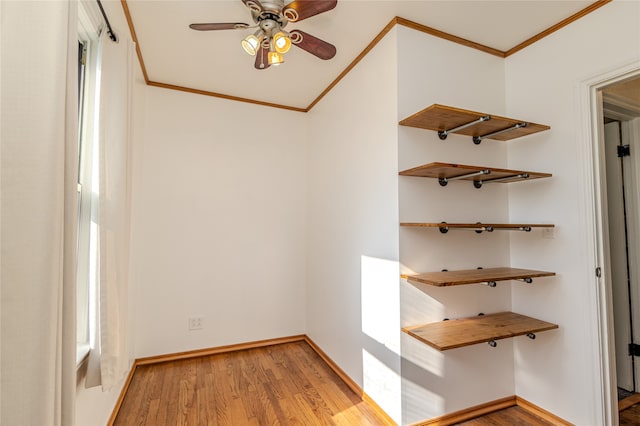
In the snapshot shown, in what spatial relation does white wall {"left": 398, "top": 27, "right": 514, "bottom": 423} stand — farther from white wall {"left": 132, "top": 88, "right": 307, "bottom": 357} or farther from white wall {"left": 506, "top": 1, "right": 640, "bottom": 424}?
white wall {"left": 132, "top": 88, "right": 307, "bottom": 357}

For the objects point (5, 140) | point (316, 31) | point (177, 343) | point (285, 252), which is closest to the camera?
point (5, 140)

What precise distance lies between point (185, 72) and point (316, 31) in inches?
50.8

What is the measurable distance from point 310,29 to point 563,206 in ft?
6.61

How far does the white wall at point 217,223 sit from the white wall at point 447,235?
5.55 ft

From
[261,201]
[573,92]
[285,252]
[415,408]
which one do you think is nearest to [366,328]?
[415,408]

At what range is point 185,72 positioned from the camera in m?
2.62

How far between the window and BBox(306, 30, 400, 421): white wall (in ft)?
5.21

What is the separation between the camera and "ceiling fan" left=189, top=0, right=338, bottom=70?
1.44 meters

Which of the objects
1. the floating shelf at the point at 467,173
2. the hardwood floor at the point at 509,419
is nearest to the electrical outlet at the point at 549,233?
the floating shelf at the point at 467,173

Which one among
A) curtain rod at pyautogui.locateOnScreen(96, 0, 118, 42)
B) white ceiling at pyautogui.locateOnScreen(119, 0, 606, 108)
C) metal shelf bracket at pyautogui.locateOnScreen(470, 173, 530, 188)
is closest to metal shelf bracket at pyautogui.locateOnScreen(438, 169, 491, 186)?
metal shelf bracket at pyautogui.locateOnScreen(470, 173, 530, 188)

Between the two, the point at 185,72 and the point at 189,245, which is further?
the point at 189,245

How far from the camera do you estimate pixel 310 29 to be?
2033mm

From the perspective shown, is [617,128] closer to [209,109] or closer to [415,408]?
[415,408]

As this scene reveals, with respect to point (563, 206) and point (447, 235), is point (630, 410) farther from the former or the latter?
point (447, 235)
